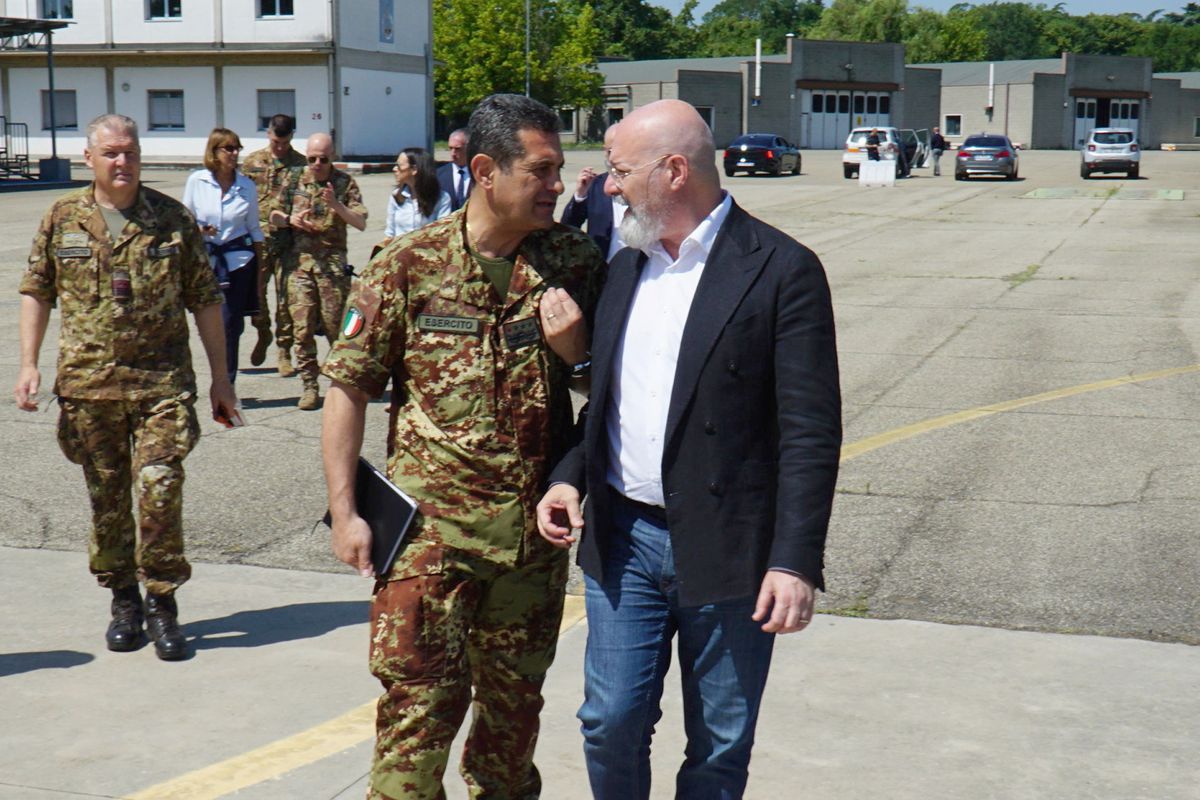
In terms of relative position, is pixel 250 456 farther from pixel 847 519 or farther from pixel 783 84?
pixel 783 84

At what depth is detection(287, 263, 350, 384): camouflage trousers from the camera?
9.66 metres

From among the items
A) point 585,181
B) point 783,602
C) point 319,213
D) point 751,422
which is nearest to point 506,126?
point 751,422

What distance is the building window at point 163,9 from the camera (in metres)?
47.8

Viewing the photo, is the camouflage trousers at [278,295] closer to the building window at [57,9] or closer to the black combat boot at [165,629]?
the black combat boot at [165,629]

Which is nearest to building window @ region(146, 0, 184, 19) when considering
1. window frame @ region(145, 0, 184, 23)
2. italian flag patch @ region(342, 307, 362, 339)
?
window frame @ region(145, 0, 184, 23)

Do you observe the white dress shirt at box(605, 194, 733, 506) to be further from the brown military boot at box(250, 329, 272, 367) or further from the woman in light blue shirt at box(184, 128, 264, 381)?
the brown military boot at box(250, 329, 272, 367)

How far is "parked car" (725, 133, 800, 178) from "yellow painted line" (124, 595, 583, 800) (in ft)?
138

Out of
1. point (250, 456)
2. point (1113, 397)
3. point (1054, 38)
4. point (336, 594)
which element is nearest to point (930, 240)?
point (1113, 397)

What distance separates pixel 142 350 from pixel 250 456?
3325mm

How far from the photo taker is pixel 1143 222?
27.2m

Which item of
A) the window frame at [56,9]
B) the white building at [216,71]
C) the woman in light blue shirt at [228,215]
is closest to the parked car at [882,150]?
the white building at [216,71]

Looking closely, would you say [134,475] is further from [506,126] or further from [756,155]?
[756,155]

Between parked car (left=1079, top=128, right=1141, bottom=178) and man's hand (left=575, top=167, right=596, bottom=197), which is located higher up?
parked car (left=1079, top=128, right=1141, bottom=178)

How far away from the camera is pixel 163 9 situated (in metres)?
48.0
